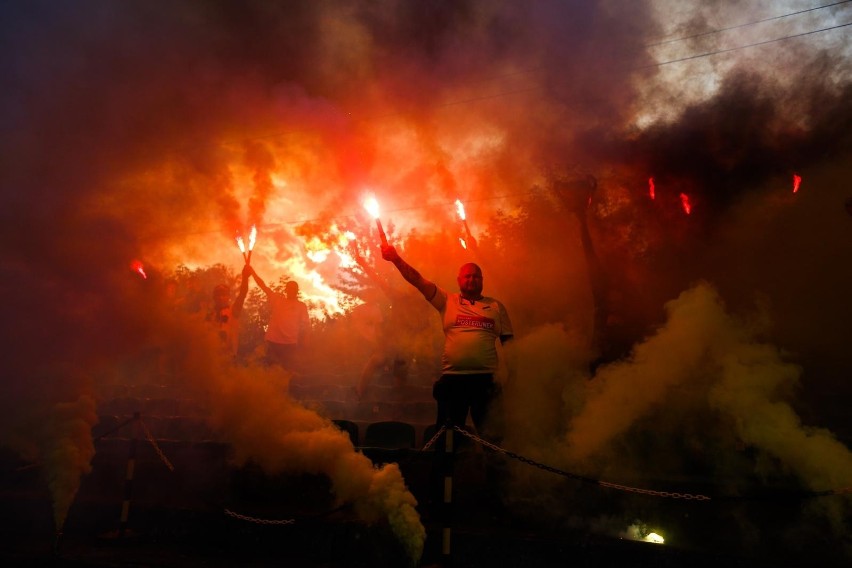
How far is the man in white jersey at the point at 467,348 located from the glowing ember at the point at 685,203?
226 inches

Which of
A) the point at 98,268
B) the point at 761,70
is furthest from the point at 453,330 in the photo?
the point at 761,70

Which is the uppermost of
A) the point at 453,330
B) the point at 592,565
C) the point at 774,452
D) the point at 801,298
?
the point at 801,298

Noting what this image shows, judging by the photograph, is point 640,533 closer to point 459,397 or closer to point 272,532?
point 459,397

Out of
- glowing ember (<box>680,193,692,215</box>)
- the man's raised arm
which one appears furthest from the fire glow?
glowing ember (<box>680,193,692,215</box>)

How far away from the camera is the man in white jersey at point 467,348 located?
14.8 feet

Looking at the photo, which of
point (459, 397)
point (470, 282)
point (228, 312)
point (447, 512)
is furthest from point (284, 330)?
point (447, 512)

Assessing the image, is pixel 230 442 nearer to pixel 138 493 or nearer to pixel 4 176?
pixel 138 493

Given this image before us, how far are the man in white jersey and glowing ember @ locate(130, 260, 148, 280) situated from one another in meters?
3.59

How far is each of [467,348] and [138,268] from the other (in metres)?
4.58

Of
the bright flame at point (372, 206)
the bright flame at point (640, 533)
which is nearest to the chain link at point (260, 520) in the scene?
the bright flame at point (640, 533)

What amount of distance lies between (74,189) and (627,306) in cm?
828

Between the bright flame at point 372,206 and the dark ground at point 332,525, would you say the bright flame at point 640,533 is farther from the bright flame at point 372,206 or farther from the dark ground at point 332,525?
the bright flame at point 372,206

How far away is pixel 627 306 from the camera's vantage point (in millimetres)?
8602

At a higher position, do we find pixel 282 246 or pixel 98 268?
pixel 282 246
